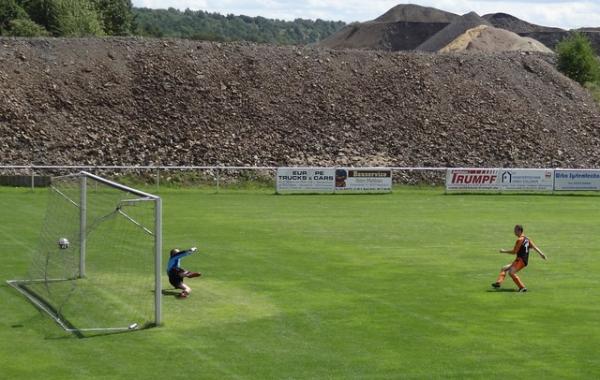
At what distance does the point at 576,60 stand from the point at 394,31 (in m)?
34.1

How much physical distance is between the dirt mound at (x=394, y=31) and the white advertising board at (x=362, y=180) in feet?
203

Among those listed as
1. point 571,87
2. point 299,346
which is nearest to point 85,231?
point 299,346

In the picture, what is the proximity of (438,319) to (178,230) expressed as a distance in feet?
59.6

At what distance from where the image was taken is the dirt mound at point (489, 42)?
105125 mm

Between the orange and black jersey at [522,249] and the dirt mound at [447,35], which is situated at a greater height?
the dirt mound at [447,35]

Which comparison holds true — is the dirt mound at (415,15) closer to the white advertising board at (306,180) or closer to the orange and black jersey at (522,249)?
the white advertising board at (306,180)

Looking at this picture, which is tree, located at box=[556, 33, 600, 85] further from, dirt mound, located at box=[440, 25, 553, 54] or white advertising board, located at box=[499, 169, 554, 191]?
white advertising board, located at box=[499, 169, 554, 191]

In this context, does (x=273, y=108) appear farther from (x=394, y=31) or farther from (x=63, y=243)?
(x=63, y=243)

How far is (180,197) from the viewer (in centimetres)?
5550

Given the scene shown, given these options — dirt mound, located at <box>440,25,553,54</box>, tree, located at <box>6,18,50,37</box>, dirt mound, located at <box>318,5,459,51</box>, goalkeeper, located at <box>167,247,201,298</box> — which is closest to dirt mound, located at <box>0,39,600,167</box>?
tree, located at <box>6,18,50,37</box>

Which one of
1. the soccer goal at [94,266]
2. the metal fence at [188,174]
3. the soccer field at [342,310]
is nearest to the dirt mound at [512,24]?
the metal fence at [188,174]

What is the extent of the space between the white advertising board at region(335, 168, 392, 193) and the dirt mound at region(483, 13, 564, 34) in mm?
76449

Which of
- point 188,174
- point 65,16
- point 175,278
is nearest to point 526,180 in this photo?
point 188,174

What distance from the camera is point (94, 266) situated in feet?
93.9
